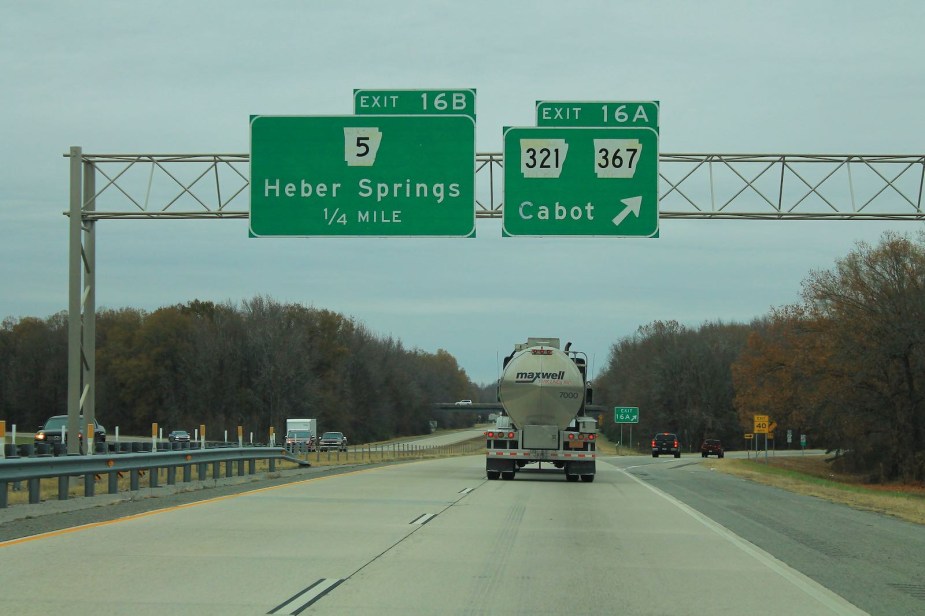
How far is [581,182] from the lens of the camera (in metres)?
26.1

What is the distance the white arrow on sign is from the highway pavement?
825 cm

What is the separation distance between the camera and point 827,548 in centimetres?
1480

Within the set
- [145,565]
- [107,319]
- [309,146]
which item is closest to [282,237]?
[309,146]

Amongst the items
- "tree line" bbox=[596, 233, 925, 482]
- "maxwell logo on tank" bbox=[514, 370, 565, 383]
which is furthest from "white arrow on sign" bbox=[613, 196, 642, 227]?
"tree line" bbox=[596, 233, 925, 482]

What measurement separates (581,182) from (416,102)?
4473 millimetres

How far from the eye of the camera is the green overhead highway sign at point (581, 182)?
25938 millimetres

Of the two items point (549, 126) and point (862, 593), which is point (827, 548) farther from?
point (549, 126)

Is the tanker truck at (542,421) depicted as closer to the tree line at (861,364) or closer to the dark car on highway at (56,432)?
the dark car on highway at (56,432)

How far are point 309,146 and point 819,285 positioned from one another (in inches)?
1628

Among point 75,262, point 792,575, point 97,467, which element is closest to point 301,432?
point 75,262

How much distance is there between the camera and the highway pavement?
9.56 m

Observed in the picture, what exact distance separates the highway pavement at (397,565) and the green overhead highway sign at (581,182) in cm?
808

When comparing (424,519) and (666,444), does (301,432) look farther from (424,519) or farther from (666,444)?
(424,519)

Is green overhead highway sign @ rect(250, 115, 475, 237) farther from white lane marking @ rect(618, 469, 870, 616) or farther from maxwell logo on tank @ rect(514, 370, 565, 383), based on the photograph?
white lane marking @ rect(618, 469, 870, 616)
